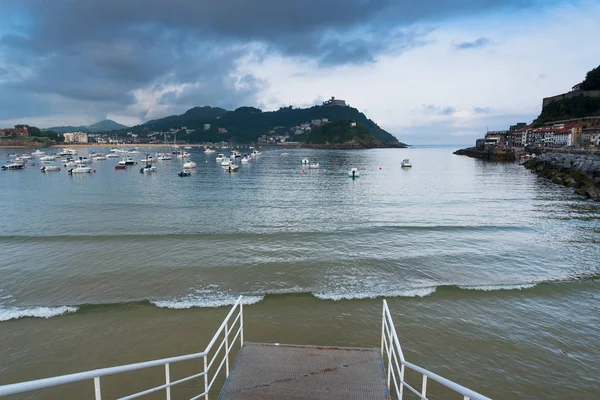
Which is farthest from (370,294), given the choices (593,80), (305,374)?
(593,80)

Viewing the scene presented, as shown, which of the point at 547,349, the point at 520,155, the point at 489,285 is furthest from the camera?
the point at 520,155

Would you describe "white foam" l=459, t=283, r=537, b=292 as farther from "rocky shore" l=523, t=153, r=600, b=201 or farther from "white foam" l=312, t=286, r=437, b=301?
"rocky shore" l=523, t=153, r=600, b=201

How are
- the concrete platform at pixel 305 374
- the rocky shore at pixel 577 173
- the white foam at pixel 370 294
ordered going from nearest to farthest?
the concrete platform at pixel 305 374, the white foam at pixel 370 294, the rocky shore at pixel 577 173

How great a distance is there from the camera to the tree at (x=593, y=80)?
326 feet

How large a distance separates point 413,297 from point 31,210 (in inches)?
1184

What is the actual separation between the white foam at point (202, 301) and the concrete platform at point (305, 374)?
4577 millimetres

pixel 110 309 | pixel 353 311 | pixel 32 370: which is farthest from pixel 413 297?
pixel 32 370

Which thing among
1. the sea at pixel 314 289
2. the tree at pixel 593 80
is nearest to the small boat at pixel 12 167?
the sea at pixel 314 289

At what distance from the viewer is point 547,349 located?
329 inches

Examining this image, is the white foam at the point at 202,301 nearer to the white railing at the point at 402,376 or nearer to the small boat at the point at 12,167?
the white railing at the point at 402,376

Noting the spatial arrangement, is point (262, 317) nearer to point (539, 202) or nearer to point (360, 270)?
point (360, 270)

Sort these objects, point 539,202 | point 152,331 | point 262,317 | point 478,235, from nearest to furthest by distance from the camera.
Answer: point 152,331, point 262,317, point 478,235, point 539,202

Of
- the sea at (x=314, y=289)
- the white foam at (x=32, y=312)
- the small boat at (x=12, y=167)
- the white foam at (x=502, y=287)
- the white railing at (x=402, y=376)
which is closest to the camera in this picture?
the white railing at (x=402, y=376)

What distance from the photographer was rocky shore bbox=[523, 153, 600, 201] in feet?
108
